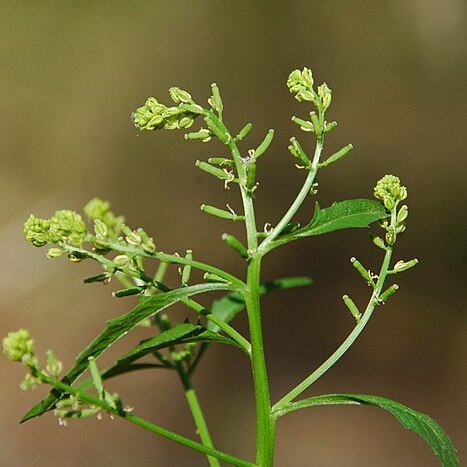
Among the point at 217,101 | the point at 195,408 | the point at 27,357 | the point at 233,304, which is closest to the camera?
A: the point at 27,357

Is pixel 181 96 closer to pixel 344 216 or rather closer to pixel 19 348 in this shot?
pixel 344 216

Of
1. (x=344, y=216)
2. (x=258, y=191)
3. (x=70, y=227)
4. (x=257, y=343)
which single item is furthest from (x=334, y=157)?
(x=258, y=191)

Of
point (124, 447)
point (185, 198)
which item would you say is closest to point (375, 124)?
point (185, 198)

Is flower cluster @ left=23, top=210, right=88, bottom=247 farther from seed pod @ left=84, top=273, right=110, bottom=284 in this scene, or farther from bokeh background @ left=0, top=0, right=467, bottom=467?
bokeh background @ left=0, top=0, right=467, bottom=467

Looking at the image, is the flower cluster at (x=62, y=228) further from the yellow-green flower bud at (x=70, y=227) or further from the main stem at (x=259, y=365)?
the main stem at (x=259, y=365)

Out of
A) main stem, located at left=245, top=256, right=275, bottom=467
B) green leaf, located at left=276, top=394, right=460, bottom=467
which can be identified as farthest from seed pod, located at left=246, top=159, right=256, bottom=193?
green leaf, located at left=276, top=394, right=460, bottom=467

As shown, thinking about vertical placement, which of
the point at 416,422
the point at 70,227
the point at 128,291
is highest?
the point at 70,227

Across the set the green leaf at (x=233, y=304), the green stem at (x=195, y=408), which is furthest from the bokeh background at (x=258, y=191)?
the green stem at (x=195, y=408)
